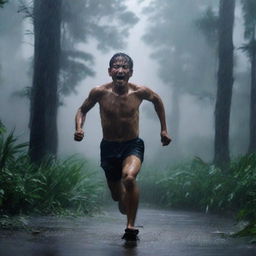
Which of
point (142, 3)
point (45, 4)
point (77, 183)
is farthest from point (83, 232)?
point (142, 3)

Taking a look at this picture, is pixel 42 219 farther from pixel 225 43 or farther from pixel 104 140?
pixel 225 43

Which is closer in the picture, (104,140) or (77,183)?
(104,140)

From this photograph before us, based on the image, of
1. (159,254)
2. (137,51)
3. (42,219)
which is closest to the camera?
(159,254)

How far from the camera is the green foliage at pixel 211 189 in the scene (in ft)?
32.7

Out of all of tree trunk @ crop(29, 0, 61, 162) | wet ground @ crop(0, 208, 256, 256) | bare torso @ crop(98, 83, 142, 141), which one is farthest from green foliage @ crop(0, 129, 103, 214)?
bare torso @ crop(98, 83, 142, 141)

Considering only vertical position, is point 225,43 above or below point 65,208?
above

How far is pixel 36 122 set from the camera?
1147cm

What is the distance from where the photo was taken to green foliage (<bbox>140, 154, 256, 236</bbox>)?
9969mm

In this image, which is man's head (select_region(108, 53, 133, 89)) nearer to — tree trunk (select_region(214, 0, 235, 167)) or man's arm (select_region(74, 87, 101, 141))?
man's arm (select_region(74, 87, 101, 141))

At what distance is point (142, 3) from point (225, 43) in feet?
77.0

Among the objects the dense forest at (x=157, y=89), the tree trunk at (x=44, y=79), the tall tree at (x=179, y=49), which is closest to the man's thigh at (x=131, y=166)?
the dense forest at (x=157, y=89)

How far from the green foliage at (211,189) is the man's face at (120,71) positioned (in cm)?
248

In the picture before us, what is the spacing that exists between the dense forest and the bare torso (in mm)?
1252

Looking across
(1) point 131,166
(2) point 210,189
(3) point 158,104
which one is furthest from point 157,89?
(1) point 131,166
